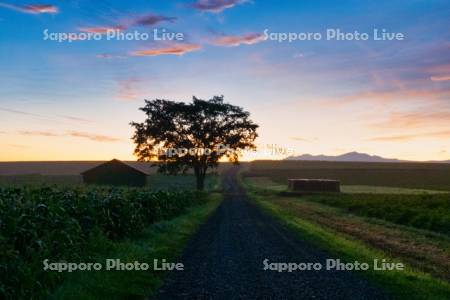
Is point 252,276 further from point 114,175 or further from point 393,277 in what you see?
point 114,175

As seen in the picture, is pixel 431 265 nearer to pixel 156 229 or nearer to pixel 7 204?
pixel 156 229

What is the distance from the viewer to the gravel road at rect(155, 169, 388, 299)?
11.3 m

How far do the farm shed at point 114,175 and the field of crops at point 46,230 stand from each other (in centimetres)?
5231

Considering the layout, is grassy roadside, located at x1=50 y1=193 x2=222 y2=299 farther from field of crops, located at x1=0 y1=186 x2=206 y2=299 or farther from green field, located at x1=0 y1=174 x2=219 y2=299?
field of crops, located at x1=0 y1=186 x2=206 y2=299

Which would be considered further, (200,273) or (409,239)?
(409,239)

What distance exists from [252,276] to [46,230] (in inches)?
219

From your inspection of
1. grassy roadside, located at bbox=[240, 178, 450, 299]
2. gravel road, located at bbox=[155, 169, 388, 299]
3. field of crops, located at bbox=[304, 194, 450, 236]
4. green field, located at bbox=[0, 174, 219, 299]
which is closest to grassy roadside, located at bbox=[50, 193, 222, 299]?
green field, located at bbox=[0, 174, 219, 299]

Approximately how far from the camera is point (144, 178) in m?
73.3

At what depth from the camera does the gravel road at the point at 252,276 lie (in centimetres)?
1129

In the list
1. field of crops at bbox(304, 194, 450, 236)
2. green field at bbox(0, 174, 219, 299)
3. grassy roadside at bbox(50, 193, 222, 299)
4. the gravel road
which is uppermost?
green field at bbox(0, 174, 219, 299)

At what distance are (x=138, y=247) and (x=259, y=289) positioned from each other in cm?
662

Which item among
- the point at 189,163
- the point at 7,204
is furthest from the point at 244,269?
the point at 189,163

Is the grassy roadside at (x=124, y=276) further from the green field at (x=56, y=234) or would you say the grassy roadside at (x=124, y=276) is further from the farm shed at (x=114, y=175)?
the farm shed at (x=114, y=175)

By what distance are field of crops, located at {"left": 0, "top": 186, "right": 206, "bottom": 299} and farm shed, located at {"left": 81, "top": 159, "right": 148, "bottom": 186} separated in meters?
52.3
